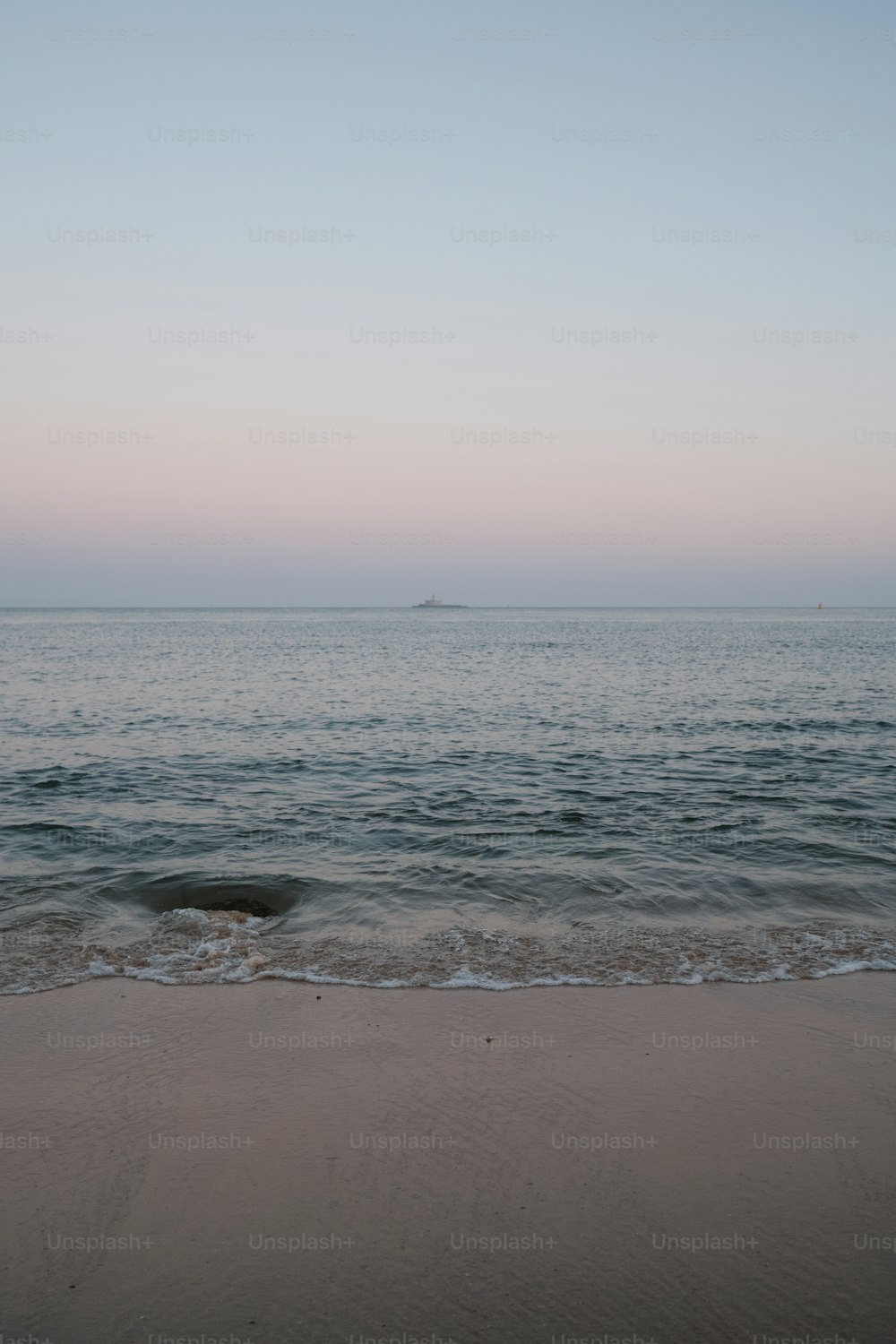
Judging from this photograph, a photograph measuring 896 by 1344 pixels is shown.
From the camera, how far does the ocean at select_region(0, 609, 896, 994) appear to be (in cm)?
880

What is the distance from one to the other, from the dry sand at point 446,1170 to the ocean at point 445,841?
3.92 feet

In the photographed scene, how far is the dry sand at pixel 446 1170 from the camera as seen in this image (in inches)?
159

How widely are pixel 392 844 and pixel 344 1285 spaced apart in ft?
29.9

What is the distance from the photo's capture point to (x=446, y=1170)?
5.08 m

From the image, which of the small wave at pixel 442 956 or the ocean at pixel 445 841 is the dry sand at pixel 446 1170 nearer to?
the small wave at pixel 442 956

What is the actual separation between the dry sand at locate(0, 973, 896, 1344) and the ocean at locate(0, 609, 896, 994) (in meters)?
1.20

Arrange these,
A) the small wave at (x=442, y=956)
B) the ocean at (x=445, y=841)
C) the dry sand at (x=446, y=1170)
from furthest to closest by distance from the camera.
→ the ocean at (x=445, y=841), the small wave at (x=442, y=956), the dry sand at (x=446, y=1170)

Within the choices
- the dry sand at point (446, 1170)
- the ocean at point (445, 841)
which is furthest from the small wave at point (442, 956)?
the dry sand at point (446, 1170)

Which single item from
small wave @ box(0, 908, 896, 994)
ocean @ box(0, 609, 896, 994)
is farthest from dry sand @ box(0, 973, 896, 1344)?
ocean @ box(0, 609, 896, 994)

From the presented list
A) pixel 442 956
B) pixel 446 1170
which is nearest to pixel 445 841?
pixel 442 956

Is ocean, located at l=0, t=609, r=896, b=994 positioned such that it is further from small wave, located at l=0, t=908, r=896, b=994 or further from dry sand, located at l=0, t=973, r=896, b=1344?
dry sand, located at l=0, t=973, r=896, b=1344

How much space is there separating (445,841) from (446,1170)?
833cm

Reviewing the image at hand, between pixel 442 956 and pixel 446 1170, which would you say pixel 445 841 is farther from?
pixel 446 1170

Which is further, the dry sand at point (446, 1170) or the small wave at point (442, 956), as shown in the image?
the small wave at point (442, 956)
